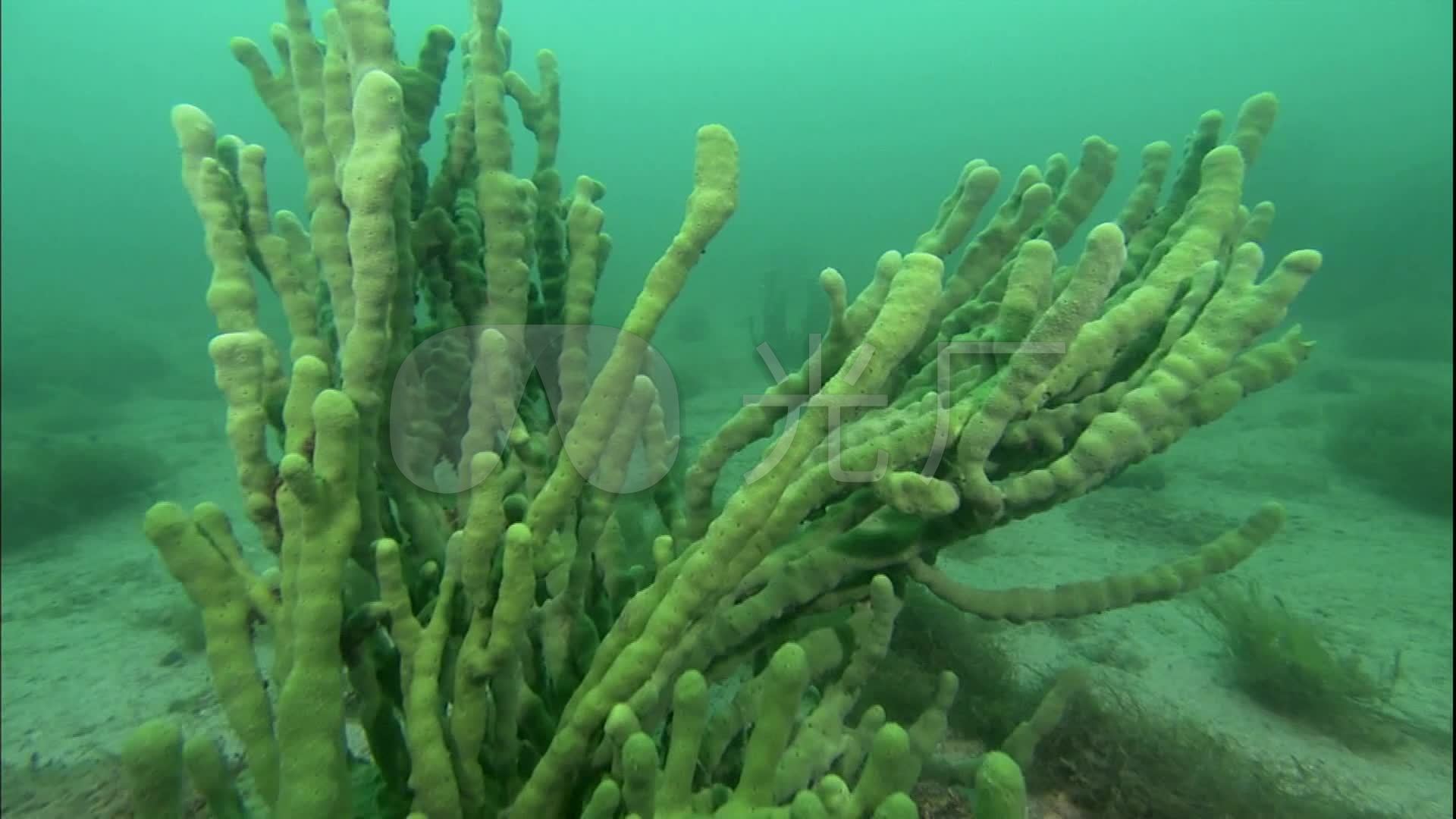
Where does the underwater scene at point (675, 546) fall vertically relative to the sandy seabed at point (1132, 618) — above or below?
above

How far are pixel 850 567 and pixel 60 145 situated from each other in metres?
134

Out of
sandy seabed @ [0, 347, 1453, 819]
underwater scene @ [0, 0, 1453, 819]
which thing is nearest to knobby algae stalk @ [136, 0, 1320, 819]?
underwater scene @ [0, 0, 1453, 819]

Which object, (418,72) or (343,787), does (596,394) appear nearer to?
(343,787)

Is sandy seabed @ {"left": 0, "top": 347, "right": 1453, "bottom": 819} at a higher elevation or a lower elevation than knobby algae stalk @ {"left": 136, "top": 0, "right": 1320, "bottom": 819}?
lower

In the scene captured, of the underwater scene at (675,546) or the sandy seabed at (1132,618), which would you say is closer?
the underwater scene at (675,546)

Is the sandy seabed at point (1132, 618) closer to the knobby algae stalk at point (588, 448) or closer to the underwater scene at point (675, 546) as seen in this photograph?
the underwater scene at point (675, 546)

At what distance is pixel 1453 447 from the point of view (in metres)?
9.88

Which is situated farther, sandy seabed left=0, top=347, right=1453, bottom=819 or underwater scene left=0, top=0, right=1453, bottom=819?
sandy seabed left=0, top=347, right=1453, bottom=819

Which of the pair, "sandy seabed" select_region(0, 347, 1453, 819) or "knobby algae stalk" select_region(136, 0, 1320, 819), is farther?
"sandy seabed" select_region(0, 347, 1453, 819)

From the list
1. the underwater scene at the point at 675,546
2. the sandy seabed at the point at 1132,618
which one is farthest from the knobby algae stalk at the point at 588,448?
the sandy seabed at the point at 1132,618

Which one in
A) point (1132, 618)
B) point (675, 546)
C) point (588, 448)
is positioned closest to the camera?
point (588, 448)

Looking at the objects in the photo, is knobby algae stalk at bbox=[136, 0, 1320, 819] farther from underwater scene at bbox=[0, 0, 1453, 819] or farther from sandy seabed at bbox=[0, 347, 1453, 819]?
A: sandy seabed at bbox=[0, 347, 1453, 819]

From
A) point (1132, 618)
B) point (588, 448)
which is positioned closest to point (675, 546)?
point (588, 448)

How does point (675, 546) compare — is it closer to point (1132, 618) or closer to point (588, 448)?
point (588, 448)
